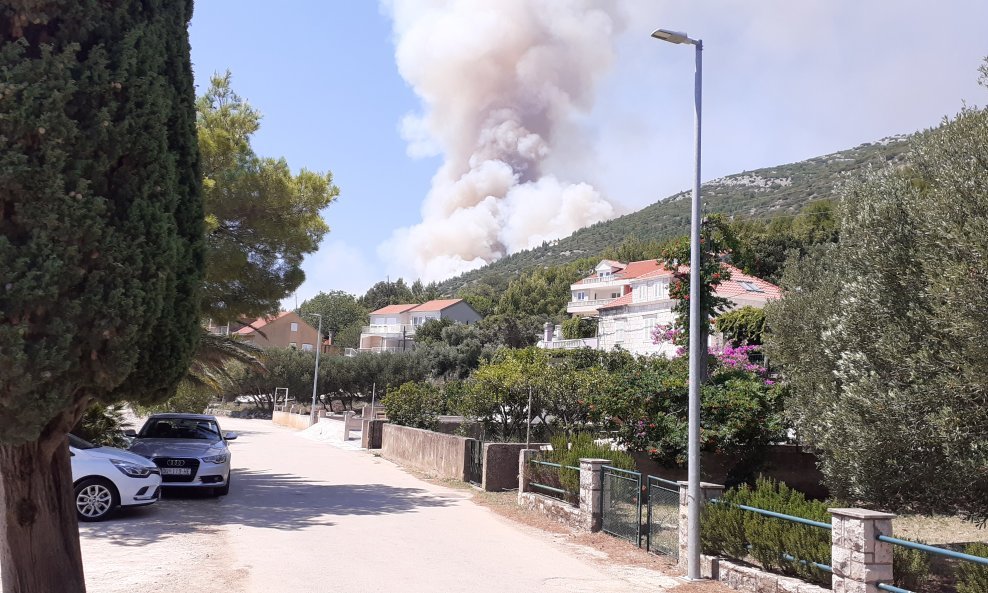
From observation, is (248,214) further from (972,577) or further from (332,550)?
(972,577)

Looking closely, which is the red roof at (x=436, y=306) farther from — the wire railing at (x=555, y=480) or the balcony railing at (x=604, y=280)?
the wire railing at (x=555, y=480)

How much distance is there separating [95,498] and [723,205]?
12884 centimetres

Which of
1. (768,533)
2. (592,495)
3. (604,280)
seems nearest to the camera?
(768,533)

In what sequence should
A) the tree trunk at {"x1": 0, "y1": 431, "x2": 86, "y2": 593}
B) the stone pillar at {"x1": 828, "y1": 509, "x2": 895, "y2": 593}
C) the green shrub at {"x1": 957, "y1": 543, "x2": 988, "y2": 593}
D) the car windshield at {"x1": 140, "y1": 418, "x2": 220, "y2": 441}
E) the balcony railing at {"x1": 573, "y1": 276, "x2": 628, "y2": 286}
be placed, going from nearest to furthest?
the tree trunk at {"x1": 0, "y1": 431, "x2": 86, "y2": 593} → the green shrub at {"x1": 957, "y1": 543, "x2": 988, "y2": 593} → the stone pillar at {"x1": 828, "y1": 509, "x2": 895, "y2": 593} → the car windshield at {"x1": 140, "y1": 418, "x2": 220, "y2": 441} → the balcony railing at {"x1": 573, "y1": 276, "x2": 628, "y2": 286}

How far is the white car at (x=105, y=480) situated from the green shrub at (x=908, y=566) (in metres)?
10.6

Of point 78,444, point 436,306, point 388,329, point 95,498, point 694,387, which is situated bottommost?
point 95,498

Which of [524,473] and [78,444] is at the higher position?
[78,444]

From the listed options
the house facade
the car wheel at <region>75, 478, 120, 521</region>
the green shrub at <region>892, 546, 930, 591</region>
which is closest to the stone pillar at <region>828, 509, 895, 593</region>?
the green shrub at <region>892, 546, 930, 591</region>

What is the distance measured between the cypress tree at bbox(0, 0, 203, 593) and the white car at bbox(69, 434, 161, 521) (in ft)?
21.4

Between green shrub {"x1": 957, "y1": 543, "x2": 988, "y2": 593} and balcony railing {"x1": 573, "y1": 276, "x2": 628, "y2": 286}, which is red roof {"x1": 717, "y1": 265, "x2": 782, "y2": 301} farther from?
green shrub {"x1": 957, "y1": 543, "x2": 988, "y2": 593}

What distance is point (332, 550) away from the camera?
1036 cm

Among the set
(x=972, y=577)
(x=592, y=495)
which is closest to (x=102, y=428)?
(x=592, y=495)

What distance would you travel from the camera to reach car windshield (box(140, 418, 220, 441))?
15.8 m

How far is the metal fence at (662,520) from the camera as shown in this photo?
1082cm
